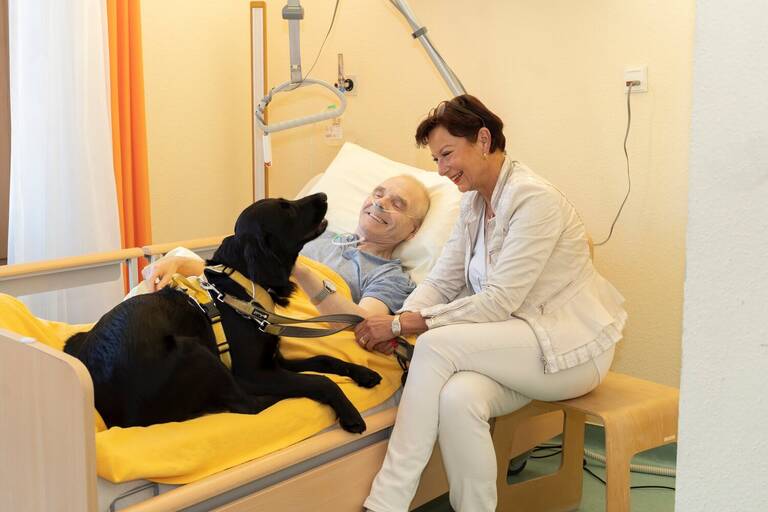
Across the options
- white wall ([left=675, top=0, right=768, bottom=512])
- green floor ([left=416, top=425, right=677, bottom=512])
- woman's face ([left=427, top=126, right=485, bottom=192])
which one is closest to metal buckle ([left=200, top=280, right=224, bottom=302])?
woman's face ([left=427, top=126, right=485, bottom=192])

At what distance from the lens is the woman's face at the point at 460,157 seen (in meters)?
2.08

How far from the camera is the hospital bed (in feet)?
4.74

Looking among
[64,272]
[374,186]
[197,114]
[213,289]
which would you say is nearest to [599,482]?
[374,186]

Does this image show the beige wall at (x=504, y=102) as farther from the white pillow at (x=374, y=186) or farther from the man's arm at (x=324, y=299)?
the man's arm at (x=324, y=299)

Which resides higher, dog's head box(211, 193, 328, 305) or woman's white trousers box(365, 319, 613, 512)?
dog's head box(211, 193, 328, 305)

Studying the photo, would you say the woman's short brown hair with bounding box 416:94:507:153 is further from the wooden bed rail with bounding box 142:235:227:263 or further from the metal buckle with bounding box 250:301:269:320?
the wooden bed rail with bounding box 142:235:227:263

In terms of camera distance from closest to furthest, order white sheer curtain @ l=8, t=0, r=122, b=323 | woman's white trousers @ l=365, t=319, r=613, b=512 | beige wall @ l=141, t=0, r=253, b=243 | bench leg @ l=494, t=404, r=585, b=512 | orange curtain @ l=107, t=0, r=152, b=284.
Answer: woman's white trousers @ l=365, t=319, r=613, b=512
bench leg @ l=494, t=404, r=585, b=512
white sheer curtain @ l=8, t=0, r=122, b=323
orange curtain @ l=107, t=0, r=152, b=284
beige wall @ l=141, t=0, r=253, b=243

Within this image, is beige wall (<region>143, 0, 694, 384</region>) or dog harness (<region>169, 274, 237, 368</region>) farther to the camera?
beige wall (<region>143, 0, 694, 384</region>)

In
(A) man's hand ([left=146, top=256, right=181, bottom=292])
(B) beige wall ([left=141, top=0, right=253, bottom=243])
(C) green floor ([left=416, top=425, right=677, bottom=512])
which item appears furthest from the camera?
(B) beige wall ([left=141, top=0, right=253, bottom=243])

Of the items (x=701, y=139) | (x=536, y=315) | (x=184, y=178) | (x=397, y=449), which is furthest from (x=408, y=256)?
(x=701, y=139)

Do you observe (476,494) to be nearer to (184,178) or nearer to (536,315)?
(536,315)

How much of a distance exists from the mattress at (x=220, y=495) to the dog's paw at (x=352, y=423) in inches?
1.3

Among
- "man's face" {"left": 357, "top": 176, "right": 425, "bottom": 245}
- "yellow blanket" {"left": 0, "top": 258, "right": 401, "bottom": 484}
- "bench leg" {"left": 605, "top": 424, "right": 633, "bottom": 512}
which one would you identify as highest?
"man's face" {"left": 357, "top": 176, "right": 425, "bottom": 245}

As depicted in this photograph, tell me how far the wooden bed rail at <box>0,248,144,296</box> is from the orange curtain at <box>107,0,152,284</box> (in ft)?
1.77
